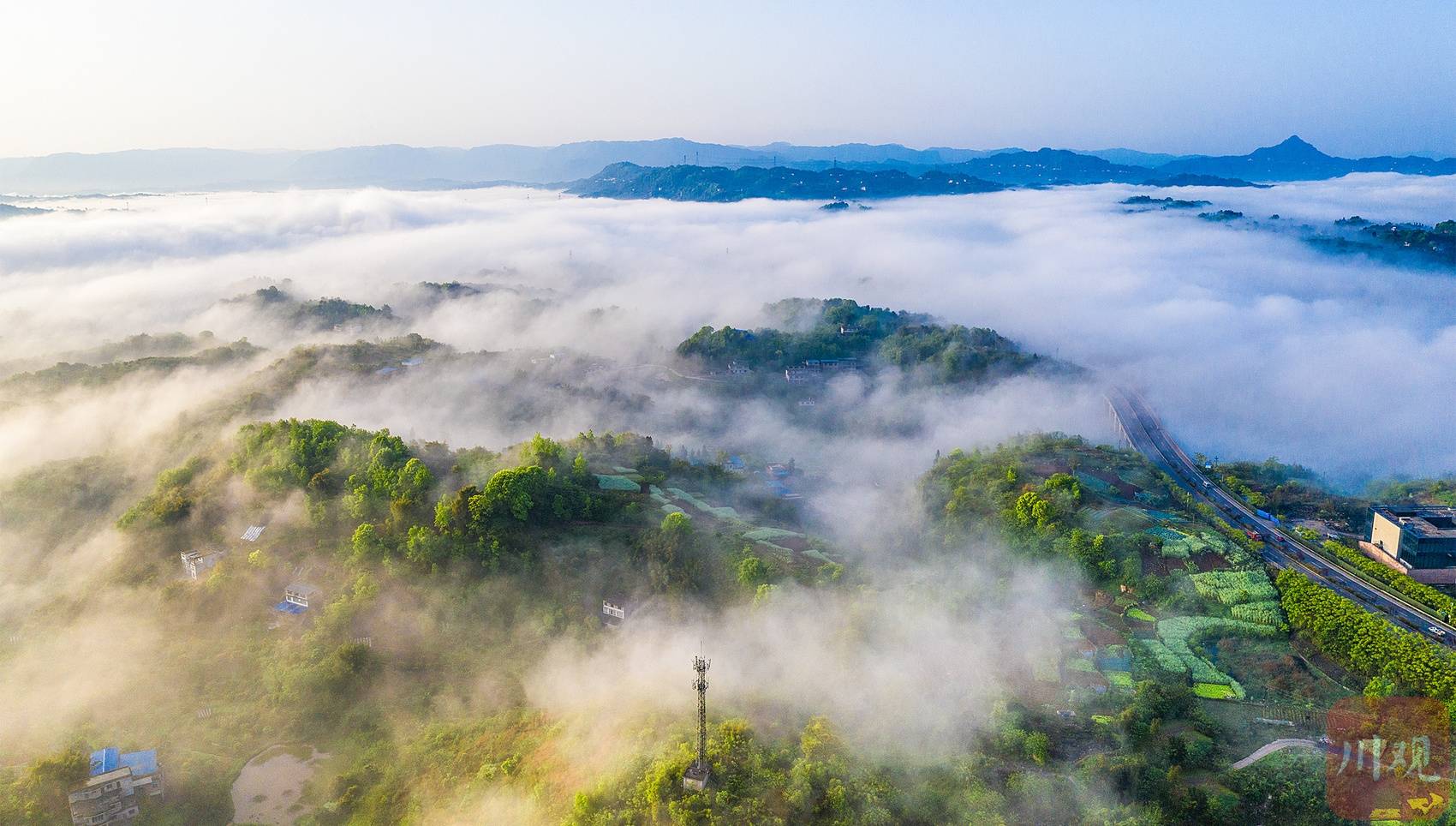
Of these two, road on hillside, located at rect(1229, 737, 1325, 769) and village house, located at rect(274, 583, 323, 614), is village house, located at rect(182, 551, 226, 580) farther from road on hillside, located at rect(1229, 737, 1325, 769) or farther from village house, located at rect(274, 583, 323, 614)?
road on hillside, located at rect(1229, 737, 1325, 769)

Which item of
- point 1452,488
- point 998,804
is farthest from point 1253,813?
point 1452,488

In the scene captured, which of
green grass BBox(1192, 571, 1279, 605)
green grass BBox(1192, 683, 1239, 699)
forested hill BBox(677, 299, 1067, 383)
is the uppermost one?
forested hill BBox(677, 299, 1067, 383)

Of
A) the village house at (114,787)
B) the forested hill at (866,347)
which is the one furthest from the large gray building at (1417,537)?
the village house at (114,787)

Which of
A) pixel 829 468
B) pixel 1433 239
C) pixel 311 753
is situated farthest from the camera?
pixel 1433 239

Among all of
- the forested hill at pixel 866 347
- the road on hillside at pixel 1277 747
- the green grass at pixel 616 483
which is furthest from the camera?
the forested hill at pixel 866 347

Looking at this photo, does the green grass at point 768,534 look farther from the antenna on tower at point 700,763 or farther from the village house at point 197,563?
the village house at point 197,563

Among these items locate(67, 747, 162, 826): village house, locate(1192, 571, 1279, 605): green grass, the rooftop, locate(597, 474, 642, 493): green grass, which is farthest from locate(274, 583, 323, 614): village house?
the rooftop

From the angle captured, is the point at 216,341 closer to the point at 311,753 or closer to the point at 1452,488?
the point at 311,753
